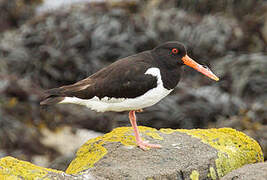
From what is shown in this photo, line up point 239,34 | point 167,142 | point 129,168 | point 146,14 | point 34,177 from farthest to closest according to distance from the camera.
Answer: point 146,14
point 239,34
point 167,142
point 129,168
point 34,177

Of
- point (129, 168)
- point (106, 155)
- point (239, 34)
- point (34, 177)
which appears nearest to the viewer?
point (34, 177)

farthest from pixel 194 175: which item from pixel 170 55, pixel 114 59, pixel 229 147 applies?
pixel 114 59

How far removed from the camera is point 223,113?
690cm

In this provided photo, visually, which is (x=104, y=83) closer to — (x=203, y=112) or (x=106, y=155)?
(x=106, y=155)

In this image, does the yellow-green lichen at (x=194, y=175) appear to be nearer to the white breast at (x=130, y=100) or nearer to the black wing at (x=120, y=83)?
the white breast at (x=130, y=100)

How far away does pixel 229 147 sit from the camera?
4832mm

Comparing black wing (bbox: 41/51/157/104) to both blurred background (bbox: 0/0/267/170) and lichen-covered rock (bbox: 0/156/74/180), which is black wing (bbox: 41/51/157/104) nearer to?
lichen-covered rock (bbox: 0/156/74/180)

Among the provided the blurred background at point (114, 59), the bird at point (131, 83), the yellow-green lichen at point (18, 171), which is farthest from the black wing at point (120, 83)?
the blurred background at point (114, 59)

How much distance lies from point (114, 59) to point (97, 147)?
3397mm

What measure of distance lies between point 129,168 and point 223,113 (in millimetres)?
3093

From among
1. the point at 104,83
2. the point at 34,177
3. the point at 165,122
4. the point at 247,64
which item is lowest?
the point at 165,122

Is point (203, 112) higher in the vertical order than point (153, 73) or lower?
lower

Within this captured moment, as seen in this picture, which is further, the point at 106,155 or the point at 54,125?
the point at 54,125

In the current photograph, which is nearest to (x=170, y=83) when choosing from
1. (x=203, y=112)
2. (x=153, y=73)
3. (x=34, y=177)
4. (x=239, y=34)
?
(x=153, y=73)
